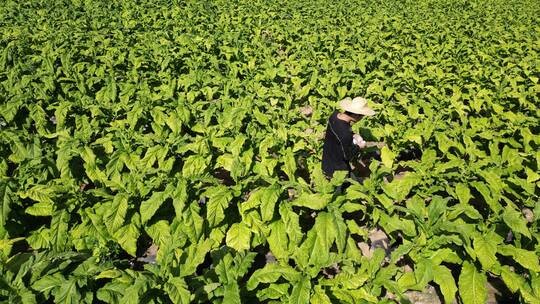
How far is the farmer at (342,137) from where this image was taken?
17.1 feet

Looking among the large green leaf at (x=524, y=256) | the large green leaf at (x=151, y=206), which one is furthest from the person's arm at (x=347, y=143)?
the large green leaf at (x=151, y=206)

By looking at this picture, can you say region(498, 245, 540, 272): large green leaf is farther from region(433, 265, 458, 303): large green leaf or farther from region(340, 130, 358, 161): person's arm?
region(340, 130, 358, 161): person's arm

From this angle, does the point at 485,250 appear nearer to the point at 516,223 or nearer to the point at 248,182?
the point at 516,223

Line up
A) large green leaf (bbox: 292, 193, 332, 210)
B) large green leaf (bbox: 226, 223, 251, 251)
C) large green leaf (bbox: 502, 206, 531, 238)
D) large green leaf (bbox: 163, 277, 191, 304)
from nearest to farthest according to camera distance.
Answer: large green leaf (bbox: 163, 277, 191, 304) → large green leaf (bbox: 502, 206, 531, 238) → large green leaf (bbox: 292, 193, 332, 210) → large green leaf (bbox: 226, 223, 251, 251)

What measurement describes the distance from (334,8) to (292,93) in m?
10.9

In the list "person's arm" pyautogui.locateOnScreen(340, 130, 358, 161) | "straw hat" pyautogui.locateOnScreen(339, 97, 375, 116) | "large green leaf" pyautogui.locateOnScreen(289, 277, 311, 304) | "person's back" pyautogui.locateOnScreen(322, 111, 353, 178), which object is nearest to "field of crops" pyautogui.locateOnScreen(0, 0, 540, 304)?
"large green leaf" pyautogui.locateOnScreen(289, 277, 311, 304)

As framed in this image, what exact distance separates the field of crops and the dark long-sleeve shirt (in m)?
0.40

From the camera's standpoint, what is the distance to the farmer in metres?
5.23

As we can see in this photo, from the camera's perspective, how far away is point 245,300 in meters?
3.47

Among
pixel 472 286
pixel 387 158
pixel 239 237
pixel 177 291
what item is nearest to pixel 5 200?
pixel 177 291

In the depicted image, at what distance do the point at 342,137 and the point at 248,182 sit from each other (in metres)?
1.62

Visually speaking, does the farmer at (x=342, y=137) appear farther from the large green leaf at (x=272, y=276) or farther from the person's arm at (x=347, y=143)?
the large green leaf at (x=272, y=276)

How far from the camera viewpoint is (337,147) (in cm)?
532

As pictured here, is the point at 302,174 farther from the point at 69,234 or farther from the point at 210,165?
the point at 69,234
